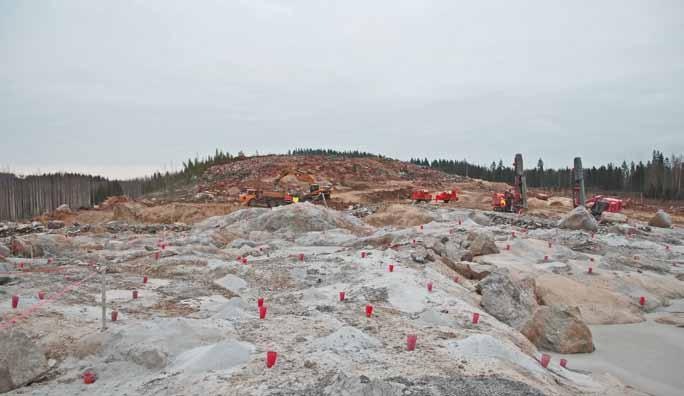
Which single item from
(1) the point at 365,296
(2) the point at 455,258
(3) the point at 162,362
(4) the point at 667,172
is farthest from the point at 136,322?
(4) the point at 667,172

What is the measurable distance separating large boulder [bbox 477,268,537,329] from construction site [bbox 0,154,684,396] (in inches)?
1.1

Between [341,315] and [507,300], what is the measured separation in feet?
11.7

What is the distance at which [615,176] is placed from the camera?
193 feet

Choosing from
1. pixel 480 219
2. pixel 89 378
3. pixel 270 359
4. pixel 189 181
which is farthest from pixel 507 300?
pixel 189 181

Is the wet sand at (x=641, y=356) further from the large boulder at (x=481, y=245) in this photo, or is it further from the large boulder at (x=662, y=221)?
the large boulder at (x=662, y=221)

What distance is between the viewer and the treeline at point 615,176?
157 ft

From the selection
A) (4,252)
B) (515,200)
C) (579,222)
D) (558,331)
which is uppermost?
(515,200)

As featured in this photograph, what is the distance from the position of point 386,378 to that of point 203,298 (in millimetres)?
4802

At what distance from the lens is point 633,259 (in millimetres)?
13352

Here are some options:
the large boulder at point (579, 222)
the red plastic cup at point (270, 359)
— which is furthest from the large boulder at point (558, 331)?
the large boulder at point (579, 222)

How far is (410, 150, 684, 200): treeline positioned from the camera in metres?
47.9

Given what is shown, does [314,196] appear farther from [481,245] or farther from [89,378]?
[89,378]

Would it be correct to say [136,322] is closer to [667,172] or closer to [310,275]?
[310,275]

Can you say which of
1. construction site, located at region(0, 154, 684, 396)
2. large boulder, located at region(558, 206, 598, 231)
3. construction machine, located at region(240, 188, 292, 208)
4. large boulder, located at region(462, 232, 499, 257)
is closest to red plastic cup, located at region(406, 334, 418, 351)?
construction site, located at region(0, 154, 684, 396)
